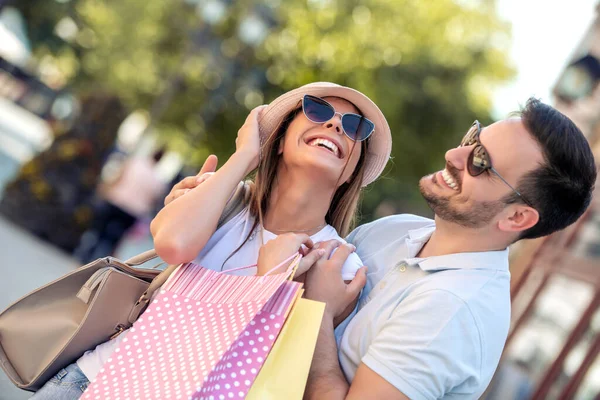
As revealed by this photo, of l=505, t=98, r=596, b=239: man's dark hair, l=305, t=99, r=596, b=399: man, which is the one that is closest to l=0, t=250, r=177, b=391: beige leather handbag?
l=305, t=99, r=596, b=399: man

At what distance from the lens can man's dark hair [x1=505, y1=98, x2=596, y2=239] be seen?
8.45 ft

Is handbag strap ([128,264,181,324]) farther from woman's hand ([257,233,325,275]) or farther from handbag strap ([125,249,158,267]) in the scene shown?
woman's hand ([257,233,325,275])

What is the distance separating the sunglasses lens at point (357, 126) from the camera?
2859 mm

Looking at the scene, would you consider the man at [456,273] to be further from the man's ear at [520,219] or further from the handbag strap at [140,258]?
the handbag strap at [140,258]

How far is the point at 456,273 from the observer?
8.06 ft

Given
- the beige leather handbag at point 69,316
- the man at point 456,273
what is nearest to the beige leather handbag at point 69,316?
the beige leather handbag at point 69,316

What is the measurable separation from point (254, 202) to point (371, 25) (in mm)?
15055

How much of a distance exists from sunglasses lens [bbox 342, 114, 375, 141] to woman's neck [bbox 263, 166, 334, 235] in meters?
0.25

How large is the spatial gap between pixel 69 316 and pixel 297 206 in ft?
3.31

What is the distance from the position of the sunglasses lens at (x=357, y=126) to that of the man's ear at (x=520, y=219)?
0.66m

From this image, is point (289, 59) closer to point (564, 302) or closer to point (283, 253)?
point (564, 302)

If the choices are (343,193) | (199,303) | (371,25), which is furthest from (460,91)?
(199,303)

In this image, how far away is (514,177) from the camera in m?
2.66

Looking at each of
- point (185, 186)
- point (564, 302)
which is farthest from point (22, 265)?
point (564, 302)
